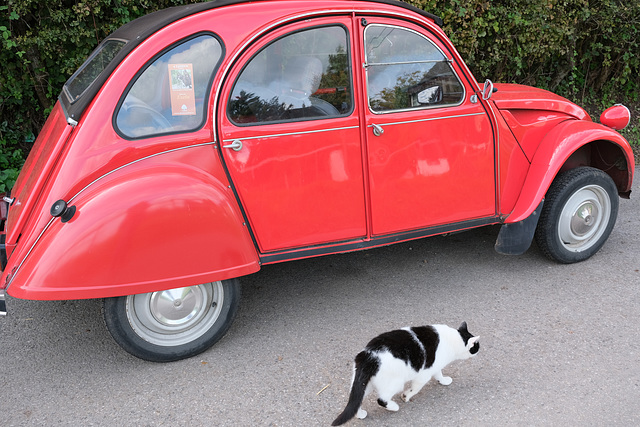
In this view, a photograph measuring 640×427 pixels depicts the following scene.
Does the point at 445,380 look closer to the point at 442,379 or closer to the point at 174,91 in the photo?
the point at 442,379

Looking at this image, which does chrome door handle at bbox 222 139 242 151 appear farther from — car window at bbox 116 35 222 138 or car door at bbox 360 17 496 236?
car door at bbox 360 17 496 236

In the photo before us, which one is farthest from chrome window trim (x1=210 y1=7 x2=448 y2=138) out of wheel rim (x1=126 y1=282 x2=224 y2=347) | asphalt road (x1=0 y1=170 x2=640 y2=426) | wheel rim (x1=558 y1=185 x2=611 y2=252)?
wheel rim (x1=558 y1=185 x2=611 y2=252)

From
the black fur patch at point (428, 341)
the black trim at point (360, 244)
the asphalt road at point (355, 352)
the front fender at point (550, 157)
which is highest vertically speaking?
the front fender at point (550, 157)

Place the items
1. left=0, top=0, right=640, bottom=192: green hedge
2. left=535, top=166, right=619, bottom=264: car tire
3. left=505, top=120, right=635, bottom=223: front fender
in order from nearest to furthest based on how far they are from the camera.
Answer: left=505, top=120, right=635, bottom=223: front fender, left=535, top=166, right=619, bottom=264: car tire, left=0, top=0, right=640, bottom=192: green hedge

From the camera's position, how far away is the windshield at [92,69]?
3504mm

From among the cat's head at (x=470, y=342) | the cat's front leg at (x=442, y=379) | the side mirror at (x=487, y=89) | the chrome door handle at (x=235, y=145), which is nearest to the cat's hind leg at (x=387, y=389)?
the cat's front leg at (x=442, y=379)

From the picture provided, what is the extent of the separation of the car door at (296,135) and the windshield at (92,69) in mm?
Answer: 896

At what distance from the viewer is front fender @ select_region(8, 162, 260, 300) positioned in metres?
2.91

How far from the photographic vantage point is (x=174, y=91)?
3.17 meters

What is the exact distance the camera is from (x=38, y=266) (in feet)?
9.53

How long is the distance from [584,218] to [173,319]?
10.3 feet

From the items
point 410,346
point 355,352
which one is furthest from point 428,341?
point 355,352

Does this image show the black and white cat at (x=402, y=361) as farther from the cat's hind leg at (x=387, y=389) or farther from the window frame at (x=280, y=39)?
the window frame at (x=280, y=39)

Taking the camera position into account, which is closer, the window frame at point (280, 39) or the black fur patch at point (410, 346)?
the black fur patch at point (410, 346)
